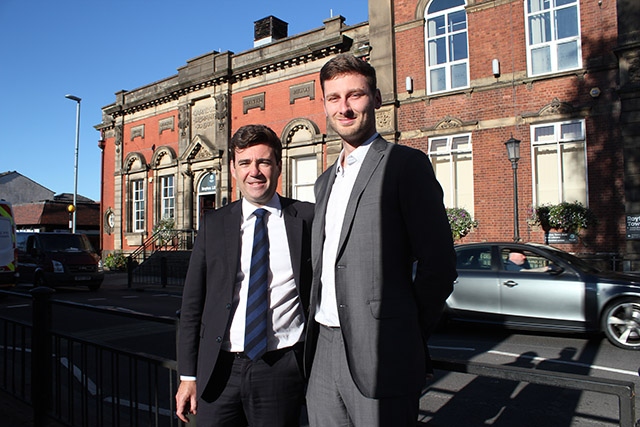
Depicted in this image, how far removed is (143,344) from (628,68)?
44.7 feet

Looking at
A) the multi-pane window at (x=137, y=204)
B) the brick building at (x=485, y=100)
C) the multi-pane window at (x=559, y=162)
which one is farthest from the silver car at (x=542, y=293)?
the multi-pane window at (x=137, y=204)

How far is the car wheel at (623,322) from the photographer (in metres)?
6.81

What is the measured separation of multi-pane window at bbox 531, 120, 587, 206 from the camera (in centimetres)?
1353

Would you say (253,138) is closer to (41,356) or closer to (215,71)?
(41,356)

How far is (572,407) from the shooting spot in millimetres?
4555

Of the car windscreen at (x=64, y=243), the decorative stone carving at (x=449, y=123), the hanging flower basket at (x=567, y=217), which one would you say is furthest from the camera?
the car windscreen at (x=64, y=243)

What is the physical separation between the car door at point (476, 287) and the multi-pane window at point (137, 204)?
22345 mm

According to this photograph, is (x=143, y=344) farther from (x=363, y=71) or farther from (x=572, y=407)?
(x=363, y=71)

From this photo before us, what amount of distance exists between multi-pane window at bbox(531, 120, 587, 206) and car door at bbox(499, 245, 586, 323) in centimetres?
695

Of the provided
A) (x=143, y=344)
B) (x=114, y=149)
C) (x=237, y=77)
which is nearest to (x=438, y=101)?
(x=237, y=77)

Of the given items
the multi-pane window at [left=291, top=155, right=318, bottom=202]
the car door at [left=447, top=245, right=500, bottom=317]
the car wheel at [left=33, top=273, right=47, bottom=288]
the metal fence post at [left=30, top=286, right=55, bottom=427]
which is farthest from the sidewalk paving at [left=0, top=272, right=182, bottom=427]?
the multi-pane window at [left=291, top=155, right=318, bottom=202]

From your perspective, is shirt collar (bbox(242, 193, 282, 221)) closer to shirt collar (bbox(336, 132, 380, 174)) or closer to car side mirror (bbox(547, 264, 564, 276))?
shirt collar (bbox(336, 132, 380, 174))

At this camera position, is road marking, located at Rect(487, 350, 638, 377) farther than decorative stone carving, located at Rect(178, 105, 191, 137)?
No

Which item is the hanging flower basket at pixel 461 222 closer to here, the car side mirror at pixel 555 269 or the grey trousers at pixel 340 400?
the car side mirror at pixel 555 269
